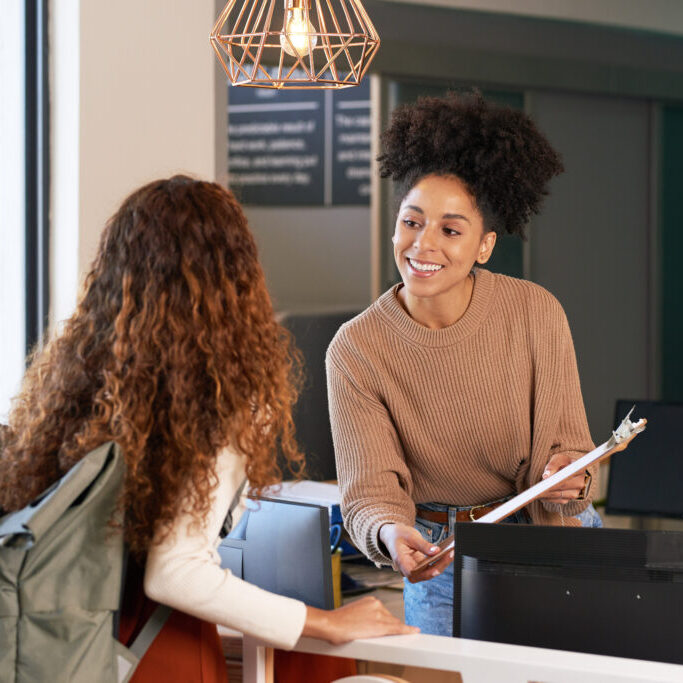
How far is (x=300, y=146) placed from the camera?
6520mm

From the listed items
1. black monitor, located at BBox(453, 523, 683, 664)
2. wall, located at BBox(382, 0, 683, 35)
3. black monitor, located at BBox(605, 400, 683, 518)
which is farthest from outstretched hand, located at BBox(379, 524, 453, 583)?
wall, located at BBox(382, 0, 683, 35)

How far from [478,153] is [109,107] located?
1.57 m

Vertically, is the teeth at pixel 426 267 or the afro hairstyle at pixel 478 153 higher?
the afro hairstyle at pixel 478 153

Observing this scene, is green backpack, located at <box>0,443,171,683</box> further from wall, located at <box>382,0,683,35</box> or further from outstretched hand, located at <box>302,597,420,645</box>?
wall, located at <box>382,0,683,35</box>

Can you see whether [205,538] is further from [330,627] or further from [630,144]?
[630,144]

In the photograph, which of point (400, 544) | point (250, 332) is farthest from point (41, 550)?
point (400, 544)

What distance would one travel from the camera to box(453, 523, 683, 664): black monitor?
1339 millimetres

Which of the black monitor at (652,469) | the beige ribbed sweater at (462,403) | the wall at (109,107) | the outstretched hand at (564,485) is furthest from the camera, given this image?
the wall at (109,107)

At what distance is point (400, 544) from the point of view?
174 cm

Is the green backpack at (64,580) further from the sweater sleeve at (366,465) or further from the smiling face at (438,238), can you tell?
the smiling face at (438,238)

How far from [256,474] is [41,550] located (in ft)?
0.87

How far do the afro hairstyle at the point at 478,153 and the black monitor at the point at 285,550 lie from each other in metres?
0.69

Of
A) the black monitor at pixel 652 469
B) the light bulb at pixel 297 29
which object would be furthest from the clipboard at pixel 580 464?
the black monitor at pixel 652 469

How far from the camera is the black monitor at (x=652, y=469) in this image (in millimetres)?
3055
